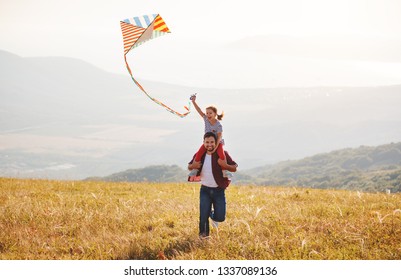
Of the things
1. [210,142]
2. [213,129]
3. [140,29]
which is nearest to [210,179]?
[210,142]

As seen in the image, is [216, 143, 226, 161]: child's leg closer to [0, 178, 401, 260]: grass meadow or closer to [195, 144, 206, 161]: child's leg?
[195, 144, 206, 161]: child's leg

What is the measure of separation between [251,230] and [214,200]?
1043 millimetres

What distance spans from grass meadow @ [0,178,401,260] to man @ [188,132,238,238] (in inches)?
17.0

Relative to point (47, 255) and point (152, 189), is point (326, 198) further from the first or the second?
point (47, 255)

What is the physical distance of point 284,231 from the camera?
32.4ft

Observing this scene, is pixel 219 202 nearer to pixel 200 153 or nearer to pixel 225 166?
pixel 225 166

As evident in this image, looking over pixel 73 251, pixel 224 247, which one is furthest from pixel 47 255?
pixel 224 247

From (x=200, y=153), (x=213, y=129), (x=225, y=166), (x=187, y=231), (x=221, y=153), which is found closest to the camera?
(x=225, y=166)

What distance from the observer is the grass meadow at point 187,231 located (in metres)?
8.54

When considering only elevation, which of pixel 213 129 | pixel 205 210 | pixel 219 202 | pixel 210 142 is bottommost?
pixel 205 210

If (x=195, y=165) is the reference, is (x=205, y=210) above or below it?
below

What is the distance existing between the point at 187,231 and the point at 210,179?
Answer: 4.53 ft

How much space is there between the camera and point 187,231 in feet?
33.4

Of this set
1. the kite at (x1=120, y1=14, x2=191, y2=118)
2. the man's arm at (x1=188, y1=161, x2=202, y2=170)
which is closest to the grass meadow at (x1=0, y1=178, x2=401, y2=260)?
the man's arm at (x1=188, y1=161, x2=202, y2=170)
